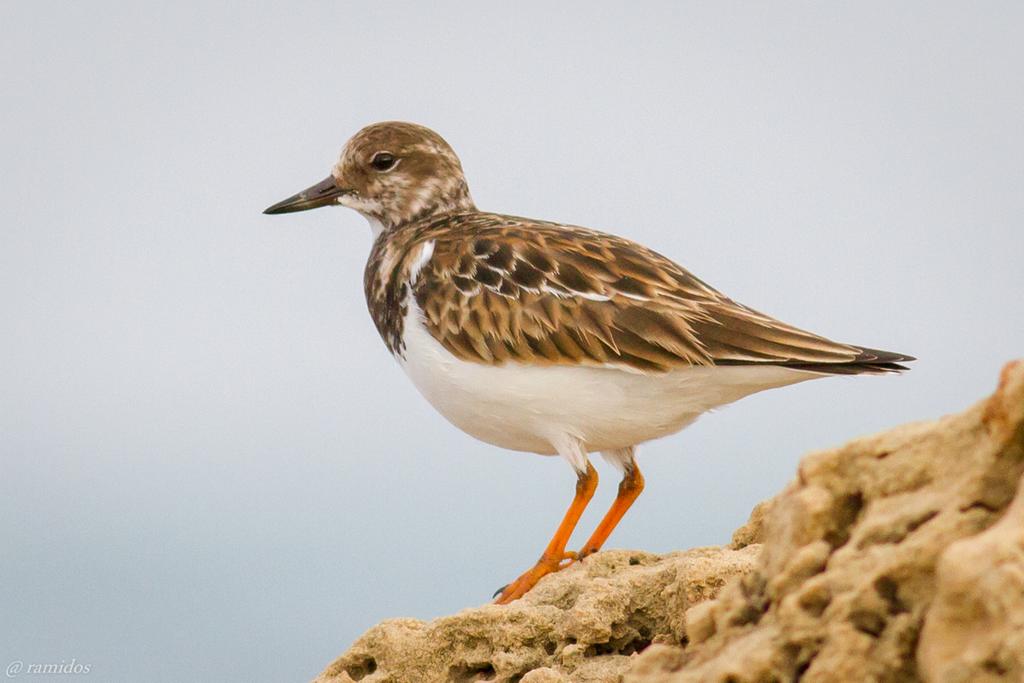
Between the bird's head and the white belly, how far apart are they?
5.77 ft

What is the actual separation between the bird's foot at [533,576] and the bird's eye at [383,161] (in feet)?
12.0

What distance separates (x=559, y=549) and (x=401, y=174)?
11.6 ft

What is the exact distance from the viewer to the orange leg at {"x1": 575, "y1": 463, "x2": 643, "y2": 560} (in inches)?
372

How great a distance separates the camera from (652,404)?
8805mm

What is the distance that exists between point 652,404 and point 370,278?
2.70 meters

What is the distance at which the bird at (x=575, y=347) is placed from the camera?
8.52 m

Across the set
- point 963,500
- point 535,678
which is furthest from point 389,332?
point 963,500

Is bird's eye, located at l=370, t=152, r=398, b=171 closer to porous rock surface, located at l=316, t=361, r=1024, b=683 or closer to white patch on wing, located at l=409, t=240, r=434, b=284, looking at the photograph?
white patch on wing, located at l=409, t=240, r=434, b=284

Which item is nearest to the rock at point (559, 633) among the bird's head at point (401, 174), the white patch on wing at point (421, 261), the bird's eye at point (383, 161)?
the white patch on wing at point (421, 261)

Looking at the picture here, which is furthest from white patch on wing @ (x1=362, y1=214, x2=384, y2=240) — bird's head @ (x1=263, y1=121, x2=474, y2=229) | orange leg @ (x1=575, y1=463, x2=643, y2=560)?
orange leg @ (x1=575, y1=463, x2=643, y2=560)

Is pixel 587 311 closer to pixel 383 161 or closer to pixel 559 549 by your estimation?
pixel 559 549

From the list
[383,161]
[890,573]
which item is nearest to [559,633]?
[890,573]

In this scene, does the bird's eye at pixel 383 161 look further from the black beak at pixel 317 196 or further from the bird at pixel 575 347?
the bird at pixel 575 347

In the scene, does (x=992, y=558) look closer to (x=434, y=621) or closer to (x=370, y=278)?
(x=434, y=621)
